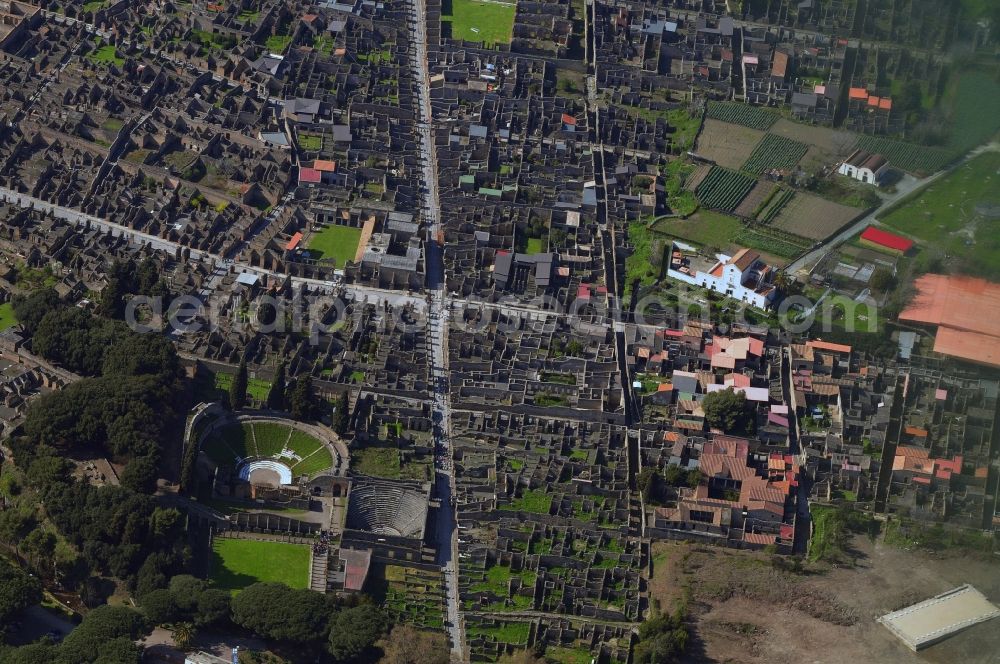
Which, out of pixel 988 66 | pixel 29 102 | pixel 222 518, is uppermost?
pixel 988 66

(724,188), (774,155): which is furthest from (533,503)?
(774,155)

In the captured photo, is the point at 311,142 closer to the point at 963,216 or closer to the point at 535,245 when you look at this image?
the point at 535,245

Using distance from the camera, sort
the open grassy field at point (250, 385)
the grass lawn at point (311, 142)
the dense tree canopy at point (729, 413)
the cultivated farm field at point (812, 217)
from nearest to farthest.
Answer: the dense tree canopy at point (729, 413) → the open grassy field at point (250, 385) → the cultivated farm field at point (812, 217) → the grass lawn at point (311, 142)

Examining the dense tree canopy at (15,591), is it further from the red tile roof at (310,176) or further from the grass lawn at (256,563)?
the red tile roof at (310,176)

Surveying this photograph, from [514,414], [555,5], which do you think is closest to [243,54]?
[555,5]

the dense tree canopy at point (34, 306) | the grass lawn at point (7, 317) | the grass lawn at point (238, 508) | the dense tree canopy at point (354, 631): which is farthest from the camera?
the grass lawn at point (7, 317)

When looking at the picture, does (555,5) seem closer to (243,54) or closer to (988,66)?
(243,54)

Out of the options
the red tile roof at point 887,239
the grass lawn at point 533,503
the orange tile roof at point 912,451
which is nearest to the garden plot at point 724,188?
the red tile roof at point 887,239
